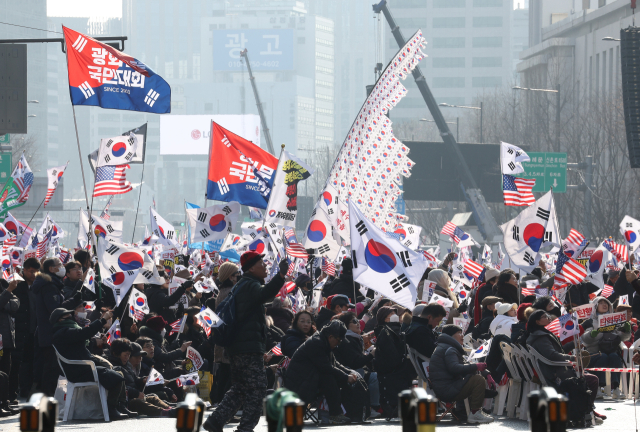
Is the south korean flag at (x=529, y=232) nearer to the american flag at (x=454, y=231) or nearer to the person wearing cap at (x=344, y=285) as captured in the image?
the person wearing cap at (x=344, y=285)

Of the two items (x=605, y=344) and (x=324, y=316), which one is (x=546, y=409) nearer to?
(x=324, y=316)

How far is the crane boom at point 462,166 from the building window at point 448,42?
373 ft

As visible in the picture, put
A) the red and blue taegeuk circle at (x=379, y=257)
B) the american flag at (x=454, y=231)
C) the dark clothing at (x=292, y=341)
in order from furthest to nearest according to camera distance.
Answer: the american flag at (x=454, y=231), the red and blue taegeuk circle at (x=379, y=257), the dark clothing at (x=292, y=341)

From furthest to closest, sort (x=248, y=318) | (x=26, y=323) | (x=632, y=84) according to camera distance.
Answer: (x=632, y=84) → (x=26, y=323) → (x=248, y=318)

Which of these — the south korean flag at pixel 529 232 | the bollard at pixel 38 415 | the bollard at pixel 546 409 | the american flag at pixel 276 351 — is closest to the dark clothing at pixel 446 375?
the american flag at pixel 276 351

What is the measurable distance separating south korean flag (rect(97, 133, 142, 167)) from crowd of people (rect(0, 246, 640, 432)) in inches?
257

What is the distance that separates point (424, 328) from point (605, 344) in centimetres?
327

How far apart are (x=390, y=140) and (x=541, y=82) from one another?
165ft

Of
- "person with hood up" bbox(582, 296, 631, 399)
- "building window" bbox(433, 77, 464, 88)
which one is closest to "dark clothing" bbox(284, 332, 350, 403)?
"person with hood up" bbox(582, 296, 631, 399)

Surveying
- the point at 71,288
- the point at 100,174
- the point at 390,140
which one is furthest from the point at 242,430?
the point at 390,140

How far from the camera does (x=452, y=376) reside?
435 inches

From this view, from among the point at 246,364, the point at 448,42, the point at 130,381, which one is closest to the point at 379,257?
the point at 130,381

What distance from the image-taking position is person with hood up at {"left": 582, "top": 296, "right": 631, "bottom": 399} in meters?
13.5

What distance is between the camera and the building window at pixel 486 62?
162250mm
